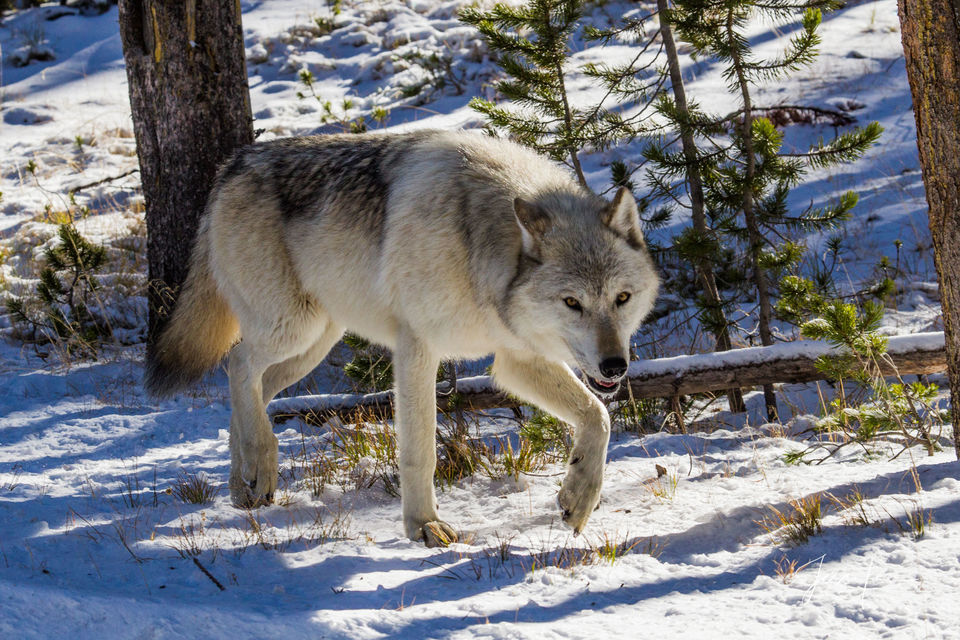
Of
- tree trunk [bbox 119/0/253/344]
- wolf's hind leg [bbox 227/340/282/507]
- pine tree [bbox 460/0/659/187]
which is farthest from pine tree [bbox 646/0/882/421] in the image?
tree trunk [bbox 119/0/253/344]

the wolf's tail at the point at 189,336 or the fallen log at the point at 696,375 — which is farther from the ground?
the wolf's tail at the point at 189,336

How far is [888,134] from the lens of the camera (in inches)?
425

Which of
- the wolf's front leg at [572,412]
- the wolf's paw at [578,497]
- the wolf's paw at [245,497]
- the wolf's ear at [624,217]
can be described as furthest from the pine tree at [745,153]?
the wolf's paw at [245,497]

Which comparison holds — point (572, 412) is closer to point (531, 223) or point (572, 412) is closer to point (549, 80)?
point (531, 223)

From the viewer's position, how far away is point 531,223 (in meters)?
3.68

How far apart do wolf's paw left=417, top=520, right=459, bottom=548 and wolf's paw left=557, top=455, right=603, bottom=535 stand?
21.4 inches

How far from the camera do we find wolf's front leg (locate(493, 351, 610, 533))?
12.7 ft

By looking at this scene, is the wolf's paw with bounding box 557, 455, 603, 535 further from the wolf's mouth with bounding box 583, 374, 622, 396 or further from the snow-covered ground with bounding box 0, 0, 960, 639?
the wolf's mouth with bounding box 583, 374, 622, 396

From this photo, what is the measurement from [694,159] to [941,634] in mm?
3649

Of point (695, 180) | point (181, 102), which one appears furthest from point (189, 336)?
point (695, 180)

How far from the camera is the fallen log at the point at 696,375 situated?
491 cm

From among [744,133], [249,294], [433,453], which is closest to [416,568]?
[433,453]

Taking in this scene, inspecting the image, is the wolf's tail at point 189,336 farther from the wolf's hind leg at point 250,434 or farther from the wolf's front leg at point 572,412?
the wolf's front leg at point 572,412

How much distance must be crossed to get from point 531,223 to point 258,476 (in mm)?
2188
